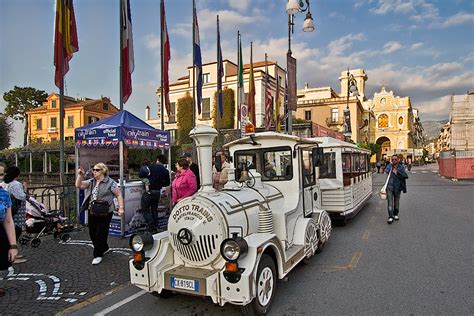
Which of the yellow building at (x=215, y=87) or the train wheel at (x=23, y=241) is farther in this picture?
the yellow building at (x=215, y=87)

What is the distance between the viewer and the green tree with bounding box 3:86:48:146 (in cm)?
5722

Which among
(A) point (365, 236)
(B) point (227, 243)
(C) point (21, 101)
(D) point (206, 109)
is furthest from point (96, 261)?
(C) point (21, 101)

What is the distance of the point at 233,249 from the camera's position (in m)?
3.67

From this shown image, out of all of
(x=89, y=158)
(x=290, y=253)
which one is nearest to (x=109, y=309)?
(x=290, y=253)

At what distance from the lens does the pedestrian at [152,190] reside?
27.1 feet

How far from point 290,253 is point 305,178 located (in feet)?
5.62

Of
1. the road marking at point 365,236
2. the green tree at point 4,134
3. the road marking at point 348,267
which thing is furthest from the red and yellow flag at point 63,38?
the green tree at point 4,134

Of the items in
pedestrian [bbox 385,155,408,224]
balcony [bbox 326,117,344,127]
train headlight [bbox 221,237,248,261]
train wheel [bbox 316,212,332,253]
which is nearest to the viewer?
train headlight [bbox 221,237,248,261]

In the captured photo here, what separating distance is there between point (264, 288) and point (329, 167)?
233 inches

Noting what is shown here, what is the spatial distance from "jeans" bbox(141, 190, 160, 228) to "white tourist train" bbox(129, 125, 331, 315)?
11.4ft

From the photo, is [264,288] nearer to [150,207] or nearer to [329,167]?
[150,207]

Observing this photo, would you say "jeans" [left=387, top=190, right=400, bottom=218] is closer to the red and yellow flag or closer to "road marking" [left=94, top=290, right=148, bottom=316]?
"road marking" [left=94, top=290, right=148, bottom=316]

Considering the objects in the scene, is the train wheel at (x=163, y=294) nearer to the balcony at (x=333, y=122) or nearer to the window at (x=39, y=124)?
the balcony at (x=333, y=122)

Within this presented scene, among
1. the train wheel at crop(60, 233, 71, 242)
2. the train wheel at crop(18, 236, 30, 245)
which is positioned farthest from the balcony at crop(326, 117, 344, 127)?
the train wheel at crop(18, 236, 30, 245)
